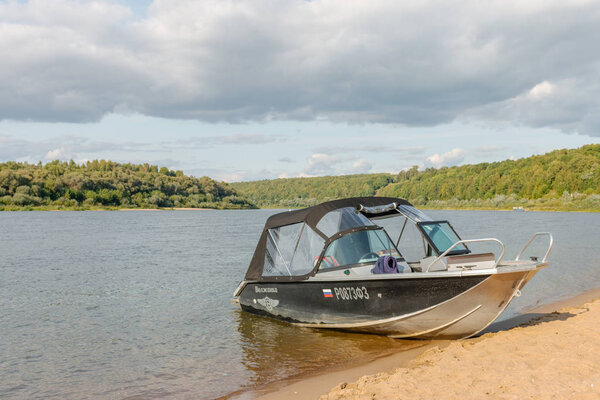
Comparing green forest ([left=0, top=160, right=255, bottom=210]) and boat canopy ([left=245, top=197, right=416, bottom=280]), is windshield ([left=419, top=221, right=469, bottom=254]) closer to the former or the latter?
boat canopy ([left=245, top=197, right=416, bottom=280])

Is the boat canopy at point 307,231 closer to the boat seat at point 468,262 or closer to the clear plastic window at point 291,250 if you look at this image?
the clear plastic window at point 291,250

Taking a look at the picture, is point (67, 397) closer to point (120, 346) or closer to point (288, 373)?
point (120, 346)

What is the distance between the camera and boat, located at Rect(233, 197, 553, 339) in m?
8.45

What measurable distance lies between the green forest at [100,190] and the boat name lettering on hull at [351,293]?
116 meters

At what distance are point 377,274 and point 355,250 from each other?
3.59 ft

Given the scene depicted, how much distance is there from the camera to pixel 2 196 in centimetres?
10881

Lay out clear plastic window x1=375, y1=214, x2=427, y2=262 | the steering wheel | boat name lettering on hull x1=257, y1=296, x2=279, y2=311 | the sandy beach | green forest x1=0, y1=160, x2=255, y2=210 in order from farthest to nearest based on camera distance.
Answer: green forest x1=0, y1=160, x2=255, y2=210
boat name lettering on hull x1=257, y1=296, x2=279, y2=311
clear plastic window x1=375, y1=214, x2=427, y2=262
the steering wheel
the sandy beach

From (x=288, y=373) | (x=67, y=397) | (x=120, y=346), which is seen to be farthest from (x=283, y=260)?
(x=67, y=397)

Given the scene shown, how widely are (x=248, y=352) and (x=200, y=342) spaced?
144cm

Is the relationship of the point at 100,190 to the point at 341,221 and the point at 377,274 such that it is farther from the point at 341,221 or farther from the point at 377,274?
the point at 377,274

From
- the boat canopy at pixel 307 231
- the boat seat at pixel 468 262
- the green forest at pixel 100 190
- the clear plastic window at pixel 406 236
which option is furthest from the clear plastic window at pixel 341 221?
the green forest at pixel 100 190

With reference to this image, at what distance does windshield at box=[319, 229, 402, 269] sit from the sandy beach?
2.08m

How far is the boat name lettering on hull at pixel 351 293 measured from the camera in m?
9.32

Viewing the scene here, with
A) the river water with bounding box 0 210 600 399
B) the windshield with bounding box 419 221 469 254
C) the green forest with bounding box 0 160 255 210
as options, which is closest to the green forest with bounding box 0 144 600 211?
the green forest with bounding box 0 160 255 210
